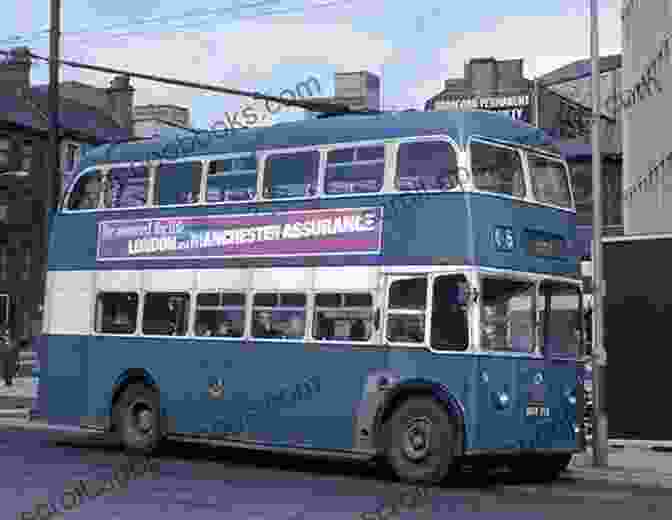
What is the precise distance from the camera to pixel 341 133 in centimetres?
1600

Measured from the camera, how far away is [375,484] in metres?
14.8

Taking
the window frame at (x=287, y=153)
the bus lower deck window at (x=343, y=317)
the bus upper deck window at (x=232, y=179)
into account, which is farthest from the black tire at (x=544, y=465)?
the bus upper deck window at (x=232, y=179)

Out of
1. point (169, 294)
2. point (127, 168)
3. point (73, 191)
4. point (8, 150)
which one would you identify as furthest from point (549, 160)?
point (8, 150)

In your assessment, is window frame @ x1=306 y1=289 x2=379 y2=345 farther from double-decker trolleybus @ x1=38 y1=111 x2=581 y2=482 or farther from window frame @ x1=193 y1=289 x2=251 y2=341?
window frame @ x1=193 y1=289 x2=251 y2=341

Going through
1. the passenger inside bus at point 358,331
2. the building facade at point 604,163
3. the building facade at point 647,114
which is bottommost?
the passenger inside bus at point 358,331

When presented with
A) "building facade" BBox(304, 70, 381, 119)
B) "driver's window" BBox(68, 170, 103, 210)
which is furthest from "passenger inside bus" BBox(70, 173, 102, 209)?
"building facade" BBox(304, 70, 381, 119)

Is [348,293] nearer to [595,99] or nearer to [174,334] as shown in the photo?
[174,334]

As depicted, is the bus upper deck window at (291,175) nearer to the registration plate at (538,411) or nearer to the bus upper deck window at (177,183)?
the bus upper deck window at (177,183)

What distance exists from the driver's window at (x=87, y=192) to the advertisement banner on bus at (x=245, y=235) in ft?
1.60

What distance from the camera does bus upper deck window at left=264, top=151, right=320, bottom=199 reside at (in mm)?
16203

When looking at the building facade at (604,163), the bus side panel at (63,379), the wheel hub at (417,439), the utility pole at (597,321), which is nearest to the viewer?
the wheel hub at (417,439)

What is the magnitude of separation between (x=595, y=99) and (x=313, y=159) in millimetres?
4437

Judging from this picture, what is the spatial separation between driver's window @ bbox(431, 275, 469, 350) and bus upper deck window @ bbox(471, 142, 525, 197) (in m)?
1.24

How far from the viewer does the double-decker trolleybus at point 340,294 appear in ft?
48.2
